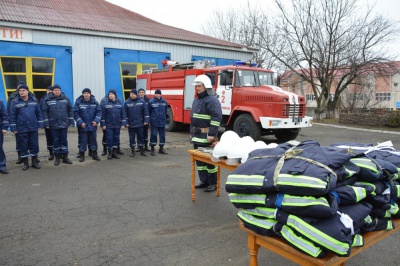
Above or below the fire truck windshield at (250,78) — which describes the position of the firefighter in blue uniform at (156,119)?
below

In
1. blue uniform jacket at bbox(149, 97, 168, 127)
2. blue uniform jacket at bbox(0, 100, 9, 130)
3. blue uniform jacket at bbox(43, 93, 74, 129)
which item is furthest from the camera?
blue uniform jacket at bbox(149, 97, 168, 127)

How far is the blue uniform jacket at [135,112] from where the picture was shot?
8828mm

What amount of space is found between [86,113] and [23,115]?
1.43m

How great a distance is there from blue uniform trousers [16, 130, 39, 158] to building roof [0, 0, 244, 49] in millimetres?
7906

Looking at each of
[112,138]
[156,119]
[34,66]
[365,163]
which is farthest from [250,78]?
[34,66]

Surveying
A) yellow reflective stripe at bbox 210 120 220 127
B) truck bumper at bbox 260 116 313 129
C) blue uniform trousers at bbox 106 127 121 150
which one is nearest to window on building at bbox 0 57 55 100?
blue uniform trousers at bbox 106 127 121 150

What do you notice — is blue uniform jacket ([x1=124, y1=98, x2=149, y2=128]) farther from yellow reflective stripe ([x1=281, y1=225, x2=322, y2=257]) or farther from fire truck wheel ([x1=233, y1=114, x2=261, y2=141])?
yellow reflective stripe ([x1=281, y1=225, x2=322, y2=257])

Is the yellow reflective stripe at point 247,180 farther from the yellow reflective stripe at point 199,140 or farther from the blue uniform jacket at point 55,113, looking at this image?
the blue uniform jacket at point 55,113

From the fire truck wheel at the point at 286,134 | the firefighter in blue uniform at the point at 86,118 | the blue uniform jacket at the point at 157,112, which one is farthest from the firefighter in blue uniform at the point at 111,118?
the fire truck wheel at the point at 286,134

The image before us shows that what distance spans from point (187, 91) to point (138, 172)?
19.2ft

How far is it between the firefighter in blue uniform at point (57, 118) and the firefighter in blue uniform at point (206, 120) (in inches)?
144

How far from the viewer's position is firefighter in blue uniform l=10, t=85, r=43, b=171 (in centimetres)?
700

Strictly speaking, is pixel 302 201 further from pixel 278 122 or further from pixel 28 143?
pixel 278 122

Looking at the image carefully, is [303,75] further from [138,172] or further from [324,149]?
[324,149]
